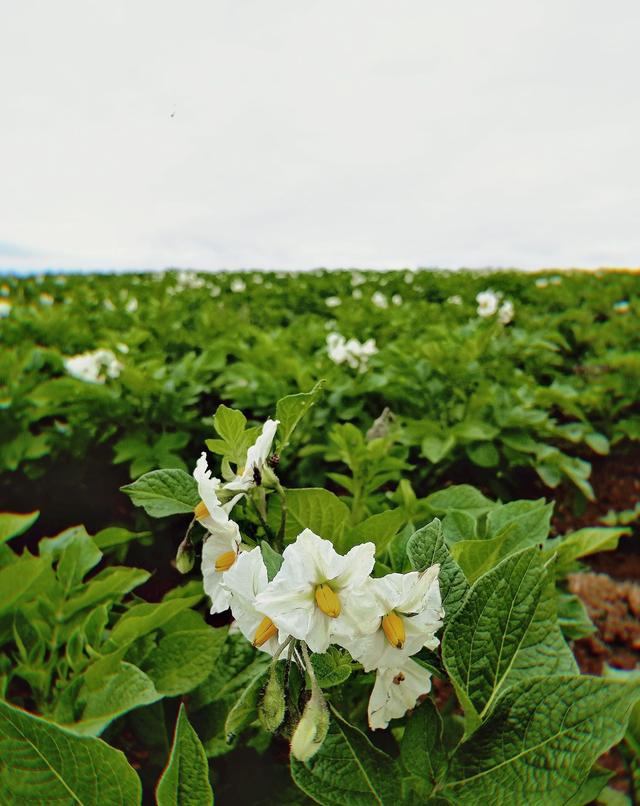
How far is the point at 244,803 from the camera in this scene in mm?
1210

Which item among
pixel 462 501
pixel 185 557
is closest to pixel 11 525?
pixel 185 557

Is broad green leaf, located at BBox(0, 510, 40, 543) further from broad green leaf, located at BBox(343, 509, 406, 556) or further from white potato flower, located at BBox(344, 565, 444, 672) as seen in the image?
white potato flower, located at BBox(344, 565, 444, 672)

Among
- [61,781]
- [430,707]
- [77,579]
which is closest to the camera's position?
[61,781]

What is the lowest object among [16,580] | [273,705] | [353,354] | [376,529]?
[16,580]

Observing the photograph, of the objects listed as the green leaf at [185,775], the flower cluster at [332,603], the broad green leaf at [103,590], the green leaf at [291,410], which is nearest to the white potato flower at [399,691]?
the flower cluster at [332,603]

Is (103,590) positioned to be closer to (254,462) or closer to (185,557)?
(185,557)

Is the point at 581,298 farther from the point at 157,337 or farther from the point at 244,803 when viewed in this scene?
the point at 244,803

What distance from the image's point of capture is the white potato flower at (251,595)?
738 mm

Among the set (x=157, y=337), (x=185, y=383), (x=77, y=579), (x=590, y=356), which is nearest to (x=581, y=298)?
(x=590, y=356)

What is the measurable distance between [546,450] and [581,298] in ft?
24.8

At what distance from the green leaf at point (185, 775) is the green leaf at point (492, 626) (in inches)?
13.1

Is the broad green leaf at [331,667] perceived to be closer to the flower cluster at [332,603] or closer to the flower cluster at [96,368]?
the flower cluster at [332,603]

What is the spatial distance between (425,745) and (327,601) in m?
0.29

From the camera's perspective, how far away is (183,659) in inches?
48.0
